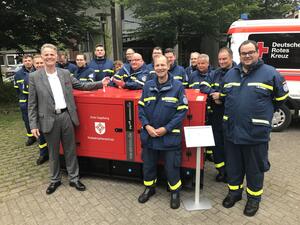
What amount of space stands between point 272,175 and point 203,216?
5.56 ft

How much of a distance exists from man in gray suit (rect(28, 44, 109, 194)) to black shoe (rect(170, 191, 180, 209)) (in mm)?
1330

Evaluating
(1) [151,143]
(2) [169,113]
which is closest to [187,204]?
(1) [151,143]

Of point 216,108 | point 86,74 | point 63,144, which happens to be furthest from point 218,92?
point 86,74

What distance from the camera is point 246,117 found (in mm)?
3168

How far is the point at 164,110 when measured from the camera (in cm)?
337

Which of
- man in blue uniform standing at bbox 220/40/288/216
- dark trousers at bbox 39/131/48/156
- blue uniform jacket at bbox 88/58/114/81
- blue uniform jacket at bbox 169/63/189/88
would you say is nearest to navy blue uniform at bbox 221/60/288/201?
man in blue uniform standing at bbox 220/40/288/216

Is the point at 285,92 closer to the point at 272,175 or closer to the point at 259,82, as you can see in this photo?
the point at 259,82

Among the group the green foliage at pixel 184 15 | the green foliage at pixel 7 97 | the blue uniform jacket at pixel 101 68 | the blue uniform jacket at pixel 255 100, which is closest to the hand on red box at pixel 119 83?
the blue uniform jacket at pixel 101 68

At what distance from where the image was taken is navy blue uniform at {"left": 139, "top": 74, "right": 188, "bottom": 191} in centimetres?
335

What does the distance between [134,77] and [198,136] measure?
1639 mm

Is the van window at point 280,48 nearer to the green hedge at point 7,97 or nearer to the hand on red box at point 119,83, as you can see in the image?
the hand on red box at point 119,83

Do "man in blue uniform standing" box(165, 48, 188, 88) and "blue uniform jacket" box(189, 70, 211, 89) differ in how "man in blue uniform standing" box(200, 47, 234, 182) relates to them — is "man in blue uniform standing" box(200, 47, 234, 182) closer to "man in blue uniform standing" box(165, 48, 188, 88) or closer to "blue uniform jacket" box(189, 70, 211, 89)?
"blue uniform jacket" box(189, 70, 211, 89)

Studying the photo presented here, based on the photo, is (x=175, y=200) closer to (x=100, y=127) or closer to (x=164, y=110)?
(x=164, y=110)

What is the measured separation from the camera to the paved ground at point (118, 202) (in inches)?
133
